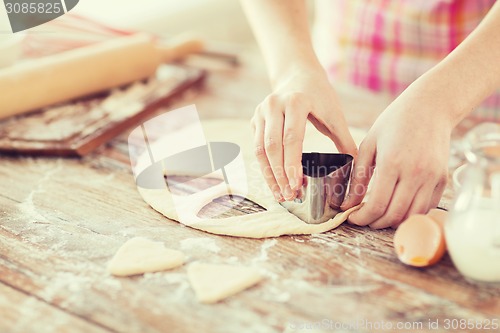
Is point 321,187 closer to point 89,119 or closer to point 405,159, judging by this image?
point 405,159

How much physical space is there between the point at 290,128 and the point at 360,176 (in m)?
0.15

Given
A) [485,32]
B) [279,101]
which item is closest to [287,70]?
[279,101]

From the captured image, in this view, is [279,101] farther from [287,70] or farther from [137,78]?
[137,78]

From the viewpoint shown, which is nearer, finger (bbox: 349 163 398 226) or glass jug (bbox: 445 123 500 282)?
glass jug (bbox: 445 123 500 282)

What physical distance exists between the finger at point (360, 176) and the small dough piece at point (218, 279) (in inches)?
9.6

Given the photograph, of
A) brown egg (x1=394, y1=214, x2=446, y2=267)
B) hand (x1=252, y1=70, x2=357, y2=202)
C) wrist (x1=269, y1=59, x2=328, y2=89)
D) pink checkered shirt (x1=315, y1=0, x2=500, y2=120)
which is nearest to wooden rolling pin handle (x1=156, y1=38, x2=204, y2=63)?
pink checkered shirt (x1=315, y1=0, x2=500, y2=120)

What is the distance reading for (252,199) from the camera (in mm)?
1123

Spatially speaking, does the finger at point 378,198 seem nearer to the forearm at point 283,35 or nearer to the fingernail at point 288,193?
the fingernail at point 288,193

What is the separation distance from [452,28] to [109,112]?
3.07 ft

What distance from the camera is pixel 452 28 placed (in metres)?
1.49

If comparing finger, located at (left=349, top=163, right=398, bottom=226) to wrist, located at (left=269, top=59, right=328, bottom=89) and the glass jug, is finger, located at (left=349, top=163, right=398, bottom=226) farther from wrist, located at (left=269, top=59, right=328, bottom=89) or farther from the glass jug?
wrist, located at (left=269, top=59, right=328, bottom=89)

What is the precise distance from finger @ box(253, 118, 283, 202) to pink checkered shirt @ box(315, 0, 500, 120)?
701mm

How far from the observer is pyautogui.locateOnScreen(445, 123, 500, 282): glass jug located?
789 millimetres

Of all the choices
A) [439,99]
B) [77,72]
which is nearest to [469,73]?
[439,99]
